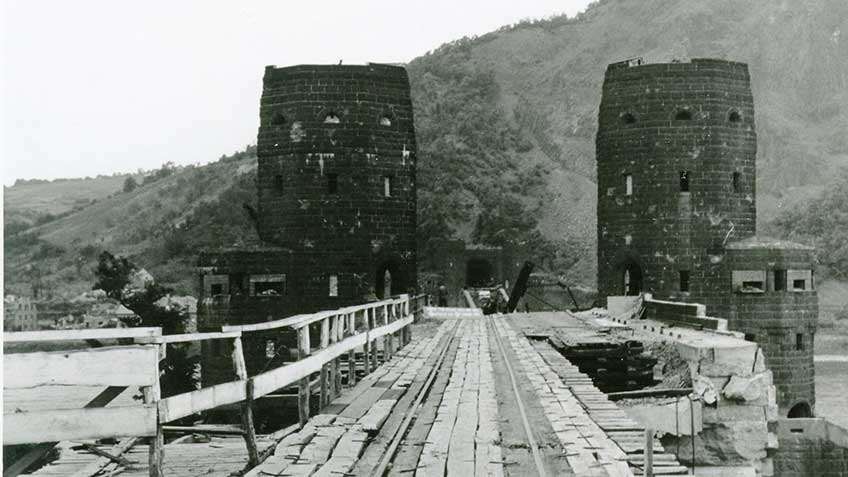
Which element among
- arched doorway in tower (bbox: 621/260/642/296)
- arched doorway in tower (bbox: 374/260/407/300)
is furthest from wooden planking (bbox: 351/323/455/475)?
arched doorway in tower (bbox: 621/260/642/296)

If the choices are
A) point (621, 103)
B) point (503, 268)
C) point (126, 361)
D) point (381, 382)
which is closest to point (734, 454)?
point (381, 382)

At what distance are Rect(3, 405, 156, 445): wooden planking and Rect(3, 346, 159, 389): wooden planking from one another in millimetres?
169

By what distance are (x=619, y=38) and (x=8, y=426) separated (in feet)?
330

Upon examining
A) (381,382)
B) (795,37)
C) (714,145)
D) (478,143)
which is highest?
(795,37)

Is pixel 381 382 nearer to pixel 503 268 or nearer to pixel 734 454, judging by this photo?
pixel 734 454

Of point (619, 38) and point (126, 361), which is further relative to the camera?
point (619, 38)

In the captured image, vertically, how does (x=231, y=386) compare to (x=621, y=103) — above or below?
below

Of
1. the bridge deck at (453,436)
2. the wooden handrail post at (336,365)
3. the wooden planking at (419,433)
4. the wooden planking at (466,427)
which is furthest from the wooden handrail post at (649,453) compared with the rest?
the wooden handrail post at (336,365)

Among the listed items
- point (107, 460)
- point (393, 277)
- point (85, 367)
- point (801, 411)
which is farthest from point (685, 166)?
point (85, 367)

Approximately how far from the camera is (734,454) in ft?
48.1

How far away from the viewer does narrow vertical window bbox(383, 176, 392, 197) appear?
97.5ft

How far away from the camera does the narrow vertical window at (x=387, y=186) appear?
29703mm

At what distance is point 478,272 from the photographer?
53.9m

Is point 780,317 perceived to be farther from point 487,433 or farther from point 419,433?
point 419,433
